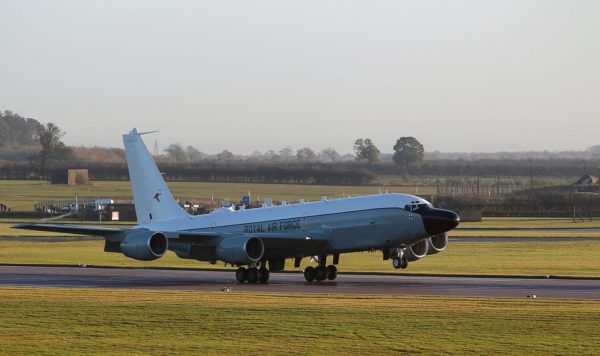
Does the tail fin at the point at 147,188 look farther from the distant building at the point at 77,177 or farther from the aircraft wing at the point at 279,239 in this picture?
the distant building at the point at 77,177

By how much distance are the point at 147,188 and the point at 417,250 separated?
1424 centimetres

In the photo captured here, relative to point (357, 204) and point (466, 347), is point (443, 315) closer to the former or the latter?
point (466, 347)

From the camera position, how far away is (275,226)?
51.6 meters

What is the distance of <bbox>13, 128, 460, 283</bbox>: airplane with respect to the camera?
47.9 m

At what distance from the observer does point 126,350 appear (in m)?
25.2

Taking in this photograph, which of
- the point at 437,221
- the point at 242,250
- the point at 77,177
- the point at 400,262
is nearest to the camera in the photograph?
the point at 437,221

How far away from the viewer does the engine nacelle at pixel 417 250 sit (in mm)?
50531

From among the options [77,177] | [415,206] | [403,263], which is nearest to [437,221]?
[415,206]

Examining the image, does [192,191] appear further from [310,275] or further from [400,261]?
[400,261]

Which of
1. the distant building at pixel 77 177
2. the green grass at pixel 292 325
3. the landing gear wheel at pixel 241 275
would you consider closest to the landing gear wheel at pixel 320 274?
the landing gear wheel at pixel 241 275

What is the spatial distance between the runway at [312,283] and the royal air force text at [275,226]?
7.92 ft

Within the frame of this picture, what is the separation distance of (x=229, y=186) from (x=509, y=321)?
511 feet

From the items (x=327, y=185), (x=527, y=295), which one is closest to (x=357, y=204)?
(x=527, y=295)

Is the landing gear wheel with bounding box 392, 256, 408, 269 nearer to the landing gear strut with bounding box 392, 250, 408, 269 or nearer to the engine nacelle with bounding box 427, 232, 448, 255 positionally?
the landing gear strut with bounding box 392, 250, 408, 269
